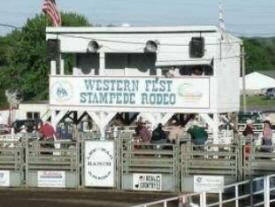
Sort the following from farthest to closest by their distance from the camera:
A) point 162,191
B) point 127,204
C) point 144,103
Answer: point 144,103, point 162,191, point 127,204

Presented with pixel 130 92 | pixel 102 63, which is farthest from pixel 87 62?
pixel 130 92

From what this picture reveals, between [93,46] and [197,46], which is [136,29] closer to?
[93,46]

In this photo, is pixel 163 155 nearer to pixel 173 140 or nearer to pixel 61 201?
pixel 173 140

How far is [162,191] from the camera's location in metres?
26.8

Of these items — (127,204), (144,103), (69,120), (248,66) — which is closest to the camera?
(127,204)

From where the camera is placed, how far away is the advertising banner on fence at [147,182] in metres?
27.0

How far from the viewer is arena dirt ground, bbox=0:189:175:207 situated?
80.6ft

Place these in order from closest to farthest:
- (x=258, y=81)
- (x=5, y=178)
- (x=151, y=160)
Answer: (x=151, y=160) < (x=5, y=178) < (x=258, y=81)

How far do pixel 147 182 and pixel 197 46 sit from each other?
273 inches

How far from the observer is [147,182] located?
2723 cm

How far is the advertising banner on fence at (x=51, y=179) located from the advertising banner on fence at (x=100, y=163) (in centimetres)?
89

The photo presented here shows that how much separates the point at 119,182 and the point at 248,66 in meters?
154

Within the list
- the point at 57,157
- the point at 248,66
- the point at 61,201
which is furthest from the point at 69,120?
the point at 248,66

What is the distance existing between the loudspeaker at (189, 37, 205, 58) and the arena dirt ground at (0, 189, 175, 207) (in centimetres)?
725
